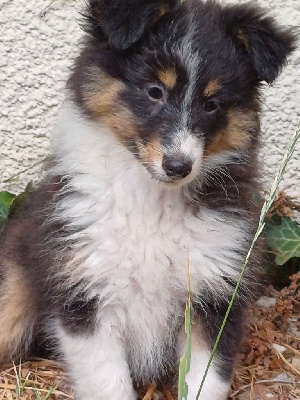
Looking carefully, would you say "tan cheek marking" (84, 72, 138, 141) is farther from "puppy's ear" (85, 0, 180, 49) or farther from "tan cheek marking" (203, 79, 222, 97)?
"tan cheek marking" (203, 79, 222, 97)

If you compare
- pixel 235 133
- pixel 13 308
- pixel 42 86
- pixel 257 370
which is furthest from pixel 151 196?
pixel 42 86

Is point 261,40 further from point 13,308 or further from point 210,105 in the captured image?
point 13,308

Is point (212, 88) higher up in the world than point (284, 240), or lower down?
higher up

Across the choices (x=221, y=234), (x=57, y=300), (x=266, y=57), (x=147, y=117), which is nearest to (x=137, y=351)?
(x=57, y=300)

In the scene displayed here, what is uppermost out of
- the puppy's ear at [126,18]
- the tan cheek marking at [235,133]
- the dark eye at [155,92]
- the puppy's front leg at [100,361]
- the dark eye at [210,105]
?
the puppy's ear at [126,18]

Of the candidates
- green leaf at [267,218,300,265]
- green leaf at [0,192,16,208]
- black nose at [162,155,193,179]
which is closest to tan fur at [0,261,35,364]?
green leaf at [0,192,16,208]

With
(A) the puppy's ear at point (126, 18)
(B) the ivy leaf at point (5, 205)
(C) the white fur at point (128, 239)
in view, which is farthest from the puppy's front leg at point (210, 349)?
(B) the ivy leaf at point (5, 205)

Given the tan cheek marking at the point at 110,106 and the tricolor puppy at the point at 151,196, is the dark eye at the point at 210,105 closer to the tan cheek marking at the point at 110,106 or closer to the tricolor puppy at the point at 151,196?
the tricolor puppy at the point at 151,196
